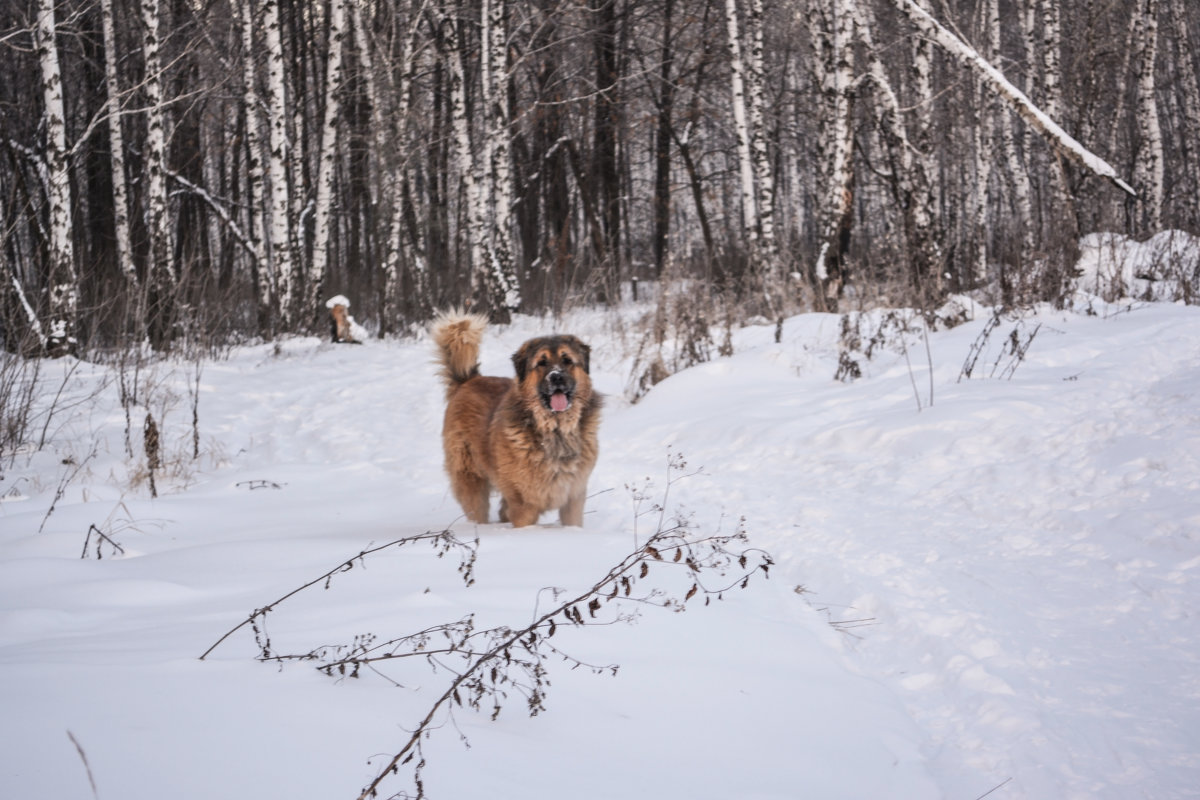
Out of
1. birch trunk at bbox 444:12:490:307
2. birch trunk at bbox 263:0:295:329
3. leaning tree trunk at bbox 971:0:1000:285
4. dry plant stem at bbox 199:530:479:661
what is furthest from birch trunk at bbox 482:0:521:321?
dry plant stem at bbox 199:530:479:661

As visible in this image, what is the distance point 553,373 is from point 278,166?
33.9 feet

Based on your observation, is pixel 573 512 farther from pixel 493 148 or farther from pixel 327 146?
pixel 493 148

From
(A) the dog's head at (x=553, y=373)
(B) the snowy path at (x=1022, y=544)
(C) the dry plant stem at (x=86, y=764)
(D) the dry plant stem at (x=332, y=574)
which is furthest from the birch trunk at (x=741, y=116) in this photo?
(C) the dry plant stem at (x=86, y=764)

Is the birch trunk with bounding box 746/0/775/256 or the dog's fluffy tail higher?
the birch trunk with bounding box 746/0/775/256

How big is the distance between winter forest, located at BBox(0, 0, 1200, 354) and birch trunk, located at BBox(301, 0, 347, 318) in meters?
0.05

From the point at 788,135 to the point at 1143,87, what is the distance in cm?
1201

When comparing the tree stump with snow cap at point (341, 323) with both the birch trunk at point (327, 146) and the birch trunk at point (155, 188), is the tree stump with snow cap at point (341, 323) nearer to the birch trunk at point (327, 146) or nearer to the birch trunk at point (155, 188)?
the birch trunk at point (327, 146)

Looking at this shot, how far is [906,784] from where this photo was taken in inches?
80.2

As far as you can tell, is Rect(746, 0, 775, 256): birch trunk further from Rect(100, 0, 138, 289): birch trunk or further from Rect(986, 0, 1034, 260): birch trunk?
Rect(100, 0, 138, 289): birch trunk

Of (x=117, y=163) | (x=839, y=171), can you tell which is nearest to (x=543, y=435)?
(x=839, y=171)

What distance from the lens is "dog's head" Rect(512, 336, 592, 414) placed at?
4672mm

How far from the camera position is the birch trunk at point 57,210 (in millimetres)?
9203

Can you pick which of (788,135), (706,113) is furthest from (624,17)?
(788,135)

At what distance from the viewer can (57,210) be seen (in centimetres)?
938
